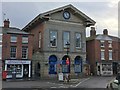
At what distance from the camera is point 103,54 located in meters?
49.2

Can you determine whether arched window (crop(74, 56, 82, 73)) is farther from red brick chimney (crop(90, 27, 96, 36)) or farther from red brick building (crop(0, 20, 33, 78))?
red brick chimney (crop(90, 27, 96, 36))

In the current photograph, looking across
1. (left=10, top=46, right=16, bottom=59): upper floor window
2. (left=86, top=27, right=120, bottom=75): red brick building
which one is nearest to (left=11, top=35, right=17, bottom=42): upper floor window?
(left=10, top=46, right=16, bottom=59): upper floor window

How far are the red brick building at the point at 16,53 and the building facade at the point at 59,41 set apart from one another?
68.9 inches

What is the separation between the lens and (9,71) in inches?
1400

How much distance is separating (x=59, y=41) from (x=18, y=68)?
27.6 ft

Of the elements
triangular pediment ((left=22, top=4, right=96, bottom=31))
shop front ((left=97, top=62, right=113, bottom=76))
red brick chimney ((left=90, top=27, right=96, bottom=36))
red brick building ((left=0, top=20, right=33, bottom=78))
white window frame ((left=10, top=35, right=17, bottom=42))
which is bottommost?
shop front ((left=97, top=62, right=113, bottom=76))

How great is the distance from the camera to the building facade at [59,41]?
3894 centimetres

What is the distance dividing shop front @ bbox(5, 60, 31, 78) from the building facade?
44.7 inches

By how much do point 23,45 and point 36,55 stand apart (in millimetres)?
3055

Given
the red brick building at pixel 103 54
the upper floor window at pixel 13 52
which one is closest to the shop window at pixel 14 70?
the upper floor window at pixel 13 52

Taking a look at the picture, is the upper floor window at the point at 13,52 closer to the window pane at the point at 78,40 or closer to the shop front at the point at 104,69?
the window pane at the point at 78,40

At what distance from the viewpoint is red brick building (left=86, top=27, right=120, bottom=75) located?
48.0 meters

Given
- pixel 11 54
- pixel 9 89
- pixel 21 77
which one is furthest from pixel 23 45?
pixel 9 89

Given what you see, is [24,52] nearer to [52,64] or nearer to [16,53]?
[16,53]
